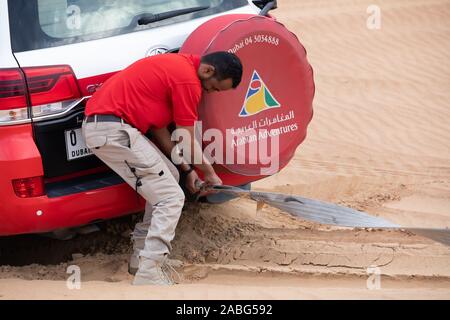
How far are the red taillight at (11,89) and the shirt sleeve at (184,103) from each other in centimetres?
77

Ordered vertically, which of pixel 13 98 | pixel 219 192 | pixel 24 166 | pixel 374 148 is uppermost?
pixel 13 98

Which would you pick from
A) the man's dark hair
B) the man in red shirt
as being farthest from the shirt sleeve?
the man's dark hair

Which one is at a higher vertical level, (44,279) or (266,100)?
(266,100)

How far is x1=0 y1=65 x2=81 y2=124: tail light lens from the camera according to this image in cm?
415

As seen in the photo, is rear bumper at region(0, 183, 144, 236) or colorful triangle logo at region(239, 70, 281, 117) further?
colorful triangle logo at region(239, 70, 281, 117)

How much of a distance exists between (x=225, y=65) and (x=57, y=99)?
35.0 inches

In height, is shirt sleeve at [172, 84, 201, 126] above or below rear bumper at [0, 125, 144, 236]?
above

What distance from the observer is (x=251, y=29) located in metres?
4.53

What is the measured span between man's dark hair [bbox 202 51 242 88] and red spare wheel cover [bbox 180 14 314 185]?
0.56 ft

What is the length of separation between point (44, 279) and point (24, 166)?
0.81 metres

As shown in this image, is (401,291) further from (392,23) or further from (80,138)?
(392,23)

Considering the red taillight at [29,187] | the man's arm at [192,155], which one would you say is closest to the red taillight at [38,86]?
the red taillight at [29,187]

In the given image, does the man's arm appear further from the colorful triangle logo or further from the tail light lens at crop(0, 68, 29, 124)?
the tail light lens at crop(0, 68, 29, 124)

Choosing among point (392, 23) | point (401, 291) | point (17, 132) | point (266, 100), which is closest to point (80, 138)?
point (17, 132)
